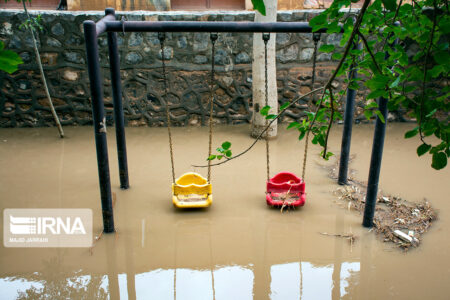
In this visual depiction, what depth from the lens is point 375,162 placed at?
2.80 metres

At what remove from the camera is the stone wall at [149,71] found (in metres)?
4.70

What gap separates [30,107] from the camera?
488 cm

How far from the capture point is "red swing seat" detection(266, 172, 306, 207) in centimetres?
317

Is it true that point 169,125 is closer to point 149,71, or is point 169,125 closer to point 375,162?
point 375,162

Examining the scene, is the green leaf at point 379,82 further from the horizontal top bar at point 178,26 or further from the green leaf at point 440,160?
the horizontal top bar at point 178,26

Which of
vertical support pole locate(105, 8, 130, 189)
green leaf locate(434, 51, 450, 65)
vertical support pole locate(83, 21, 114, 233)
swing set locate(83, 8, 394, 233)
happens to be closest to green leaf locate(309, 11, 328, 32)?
green leaf locate(434, 51, 450, 65)

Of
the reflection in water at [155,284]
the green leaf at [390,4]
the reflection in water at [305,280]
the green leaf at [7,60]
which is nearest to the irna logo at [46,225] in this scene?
the reflection in water at [155,284]

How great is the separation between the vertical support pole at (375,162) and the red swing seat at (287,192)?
19.3 inches

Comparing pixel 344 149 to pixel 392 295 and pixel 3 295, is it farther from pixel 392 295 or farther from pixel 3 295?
pixel 3 295

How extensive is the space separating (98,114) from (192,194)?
1030 millimetres

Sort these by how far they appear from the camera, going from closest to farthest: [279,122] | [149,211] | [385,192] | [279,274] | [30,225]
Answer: [279,274] < [30,225] < [149,211] < [385,192] < [279,122]

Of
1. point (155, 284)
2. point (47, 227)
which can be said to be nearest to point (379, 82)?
point (155, 284)

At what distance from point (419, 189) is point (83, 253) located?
2.68 m

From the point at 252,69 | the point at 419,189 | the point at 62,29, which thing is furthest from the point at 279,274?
the point at 62,29
